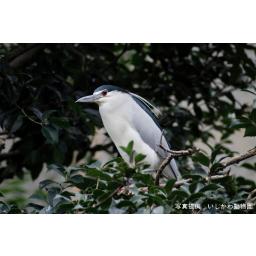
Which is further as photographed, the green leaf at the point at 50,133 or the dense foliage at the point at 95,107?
the green leaf at the point at 50,133

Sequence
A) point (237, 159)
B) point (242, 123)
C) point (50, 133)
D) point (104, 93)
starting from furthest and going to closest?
1. point (104, 93)
2. point (50, 133)
3. point (242, 123)
4. point (237, 159)

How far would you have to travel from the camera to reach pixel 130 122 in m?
2.56

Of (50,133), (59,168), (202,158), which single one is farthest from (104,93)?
(202,158)

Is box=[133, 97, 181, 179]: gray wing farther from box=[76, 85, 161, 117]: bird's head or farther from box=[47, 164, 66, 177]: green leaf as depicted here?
box=[47, 164, 66, 177]: green leaf

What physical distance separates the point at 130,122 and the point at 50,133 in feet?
1.12

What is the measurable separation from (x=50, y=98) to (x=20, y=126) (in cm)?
19

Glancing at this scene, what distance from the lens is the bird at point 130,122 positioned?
2.49 metres

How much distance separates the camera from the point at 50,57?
2721 mm

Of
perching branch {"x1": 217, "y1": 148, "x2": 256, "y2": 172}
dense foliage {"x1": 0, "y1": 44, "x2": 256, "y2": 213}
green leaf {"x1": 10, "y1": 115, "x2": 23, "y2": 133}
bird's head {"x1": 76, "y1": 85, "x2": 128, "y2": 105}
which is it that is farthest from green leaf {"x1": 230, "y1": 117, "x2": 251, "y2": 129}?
green leaf {"x1": 10, "y1": 115, "x2": 23, "y2": 133}

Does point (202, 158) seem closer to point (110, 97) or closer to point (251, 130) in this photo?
point (251, 130)

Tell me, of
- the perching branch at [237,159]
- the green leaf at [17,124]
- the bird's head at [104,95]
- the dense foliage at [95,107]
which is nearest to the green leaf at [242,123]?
the dense foliage at [95,107]

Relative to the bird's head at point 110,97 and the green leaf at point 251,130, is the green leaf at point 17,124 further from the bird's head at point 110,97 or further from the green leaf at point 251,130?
the green leaf at point 251,130

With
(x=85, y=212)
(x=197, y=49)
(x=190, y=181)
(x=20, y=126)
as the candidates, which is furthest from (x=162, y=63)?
(x=85, y=212)

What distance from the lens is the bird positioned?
249 cm
